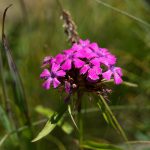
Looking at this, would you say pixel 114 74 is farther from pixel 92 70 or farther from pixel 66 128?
pixel 66 128

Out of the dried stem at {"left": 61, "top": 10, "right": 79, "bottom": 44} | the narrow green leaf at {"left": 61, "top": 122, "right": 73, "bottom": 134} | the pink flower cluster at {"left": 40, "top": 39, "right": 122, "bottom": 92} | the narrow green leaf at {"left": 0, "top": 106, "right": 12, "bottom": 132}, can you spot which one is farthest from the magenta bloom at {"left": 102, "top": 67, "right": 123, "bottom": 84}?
the narrow green leaf at {"left": 0, "top": 106, "right": 12, "bottom": 132}

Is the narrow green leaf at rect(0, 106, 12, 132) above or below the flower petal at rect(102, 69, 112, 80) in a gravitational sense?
below

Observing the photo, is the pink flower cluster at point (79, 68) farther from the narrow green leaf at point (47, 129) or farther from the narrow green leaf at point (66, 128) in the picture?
the narrow green leaf at point (66, 128)

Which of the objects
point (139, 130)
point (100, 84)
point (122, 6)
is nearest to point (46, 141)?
point (139, 130)

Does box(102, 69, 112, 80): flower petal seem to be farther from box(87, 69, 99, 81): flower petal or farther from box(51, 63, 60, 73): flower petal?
box(51, 63, 60, 73): flower petal

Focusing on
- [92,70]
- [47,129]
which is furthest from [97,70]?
[47,129]

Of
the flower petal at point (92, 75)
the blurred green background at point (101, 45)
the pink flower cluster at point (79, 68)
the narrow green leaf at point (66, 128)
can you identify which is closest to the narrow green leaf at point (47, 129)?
the pink flower cluster at point (79, 68)
